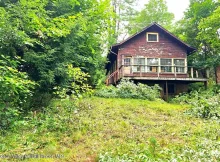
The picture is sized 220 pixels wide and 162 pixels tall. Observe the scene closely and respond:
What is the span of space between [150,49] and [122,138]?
46.0 feet

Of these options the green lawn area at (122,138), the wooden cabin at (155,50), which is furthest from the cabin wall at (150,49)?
the green lawn area at (122,138)

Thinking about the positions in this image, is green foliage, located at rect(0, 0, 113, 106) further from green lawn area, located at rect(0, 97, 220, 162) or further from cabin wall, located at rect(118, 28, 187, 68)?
cabin wall, located at rect(118, 28, 187, 68)

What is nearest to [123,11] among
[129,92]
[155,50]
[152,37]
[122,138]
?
[152,37]

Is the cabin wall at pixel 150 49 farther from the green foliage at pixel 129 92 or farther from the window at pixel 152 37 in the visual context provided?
the green foliage at pixel 129 92

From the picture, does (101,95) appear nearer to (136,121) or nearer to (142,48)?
(136,121)

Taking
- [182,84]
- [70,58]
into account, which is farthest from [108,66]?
[70,58]

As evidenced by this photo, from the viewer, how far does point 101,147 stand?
19.3ft

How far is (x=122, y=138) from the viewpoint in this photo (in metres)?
6.65

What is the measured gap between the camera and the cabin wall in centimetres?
1939

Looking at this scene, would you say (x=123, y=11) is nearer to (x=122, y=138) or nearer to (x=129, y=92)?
(x=129, y=92)

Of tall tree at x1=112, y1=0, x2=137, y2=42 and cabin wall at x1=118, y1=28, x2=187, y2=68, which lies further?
tall tree at x1=112, y1=0, x2=137, y2=42

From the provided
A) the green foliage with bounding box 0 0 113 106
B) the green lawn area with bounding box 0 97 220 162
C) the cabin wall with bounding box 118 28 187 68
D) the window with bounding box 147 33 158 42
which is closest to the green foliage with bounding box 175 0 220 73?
the cabin wall with bounding box 118 28 187 68

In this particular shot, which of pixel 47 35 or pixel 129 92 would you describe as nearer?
pixel 47 35

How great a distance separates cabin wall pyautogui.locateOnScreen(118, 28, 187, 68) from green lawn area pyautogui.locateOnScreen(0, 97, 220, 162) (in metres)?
10.5
